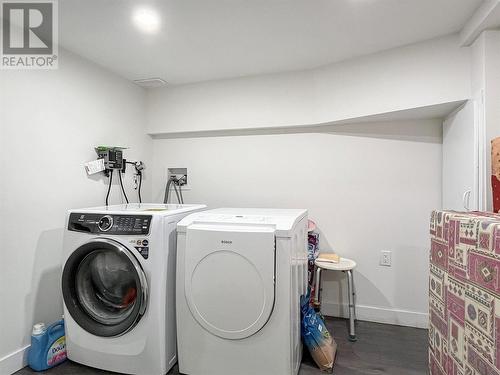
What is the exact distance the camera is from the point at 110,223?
1.58 meters

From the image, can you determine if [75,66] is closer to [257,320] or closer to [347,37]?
[347,37]

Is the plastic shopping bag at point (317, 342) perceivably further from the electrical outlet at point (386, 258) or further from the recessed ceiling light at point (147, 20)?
the recessed ceiling light at point (147, 20)

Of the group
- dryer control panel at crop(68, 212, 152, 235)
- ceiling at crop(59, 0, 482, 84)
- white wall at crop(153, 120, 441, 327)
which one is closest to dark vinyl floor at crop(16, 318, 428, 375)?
white wall at crop(153, 120, 441, 327)

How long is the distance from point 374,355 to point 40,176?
2507 millimetres

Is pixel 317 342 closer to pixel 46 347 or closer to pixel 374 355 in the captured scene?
pixel 374 355

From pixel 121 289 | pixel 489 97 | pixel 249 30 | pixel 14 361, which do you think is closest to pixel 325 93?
pixel 249 30

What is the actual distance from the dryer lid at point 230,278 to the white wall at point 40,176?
104 cm

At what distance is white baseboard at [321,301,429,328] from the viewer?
2.13 metres

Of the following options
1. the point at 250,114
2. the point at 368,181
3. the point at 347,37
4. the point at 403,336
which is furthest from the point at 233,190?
the point at 403,336

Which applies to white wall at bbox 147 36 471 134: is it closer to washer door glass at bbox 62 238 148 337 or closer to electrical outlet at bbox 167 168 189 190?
electrical outlet at bbox 167 168 189 190

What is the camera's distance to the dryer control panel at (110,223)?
5.03 feet

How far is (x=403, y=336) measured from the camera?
2.00m

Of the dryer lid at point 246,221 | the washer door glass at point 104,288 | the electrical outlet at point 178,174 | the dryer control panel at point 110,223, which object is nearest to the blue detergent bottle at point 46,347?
the washer door glass at point 104,288

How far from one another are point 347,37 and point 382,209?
1.34 metres
